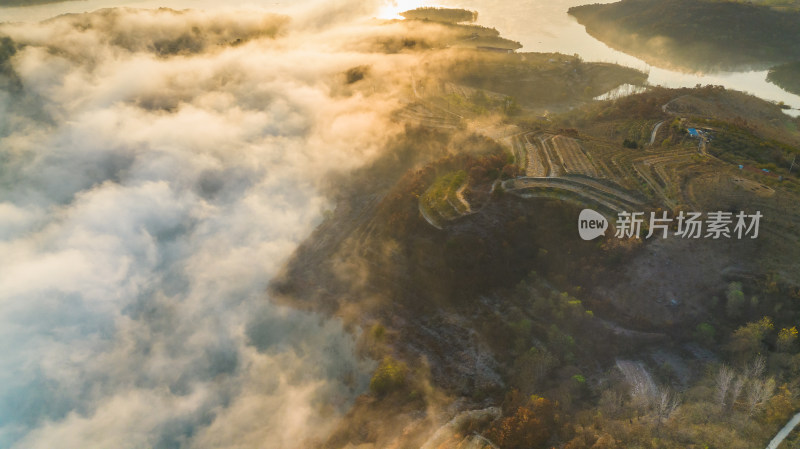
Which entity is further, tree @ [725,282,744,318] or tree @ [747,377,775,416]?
tree @ [725,282,744,318]

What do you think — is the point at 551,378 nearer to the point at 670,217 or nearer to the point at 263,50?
the point at 670,217

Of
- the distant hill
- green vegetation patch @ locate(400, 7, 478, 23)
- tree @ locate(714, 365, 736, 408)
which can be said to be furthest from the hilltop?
green vegetation patch @ locate(400, 7, 478, 23)

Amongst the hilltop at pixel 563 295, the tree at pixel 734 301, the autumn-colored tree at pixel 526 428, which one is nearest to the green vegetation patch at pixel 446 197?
the hilltop at pixel 563 295

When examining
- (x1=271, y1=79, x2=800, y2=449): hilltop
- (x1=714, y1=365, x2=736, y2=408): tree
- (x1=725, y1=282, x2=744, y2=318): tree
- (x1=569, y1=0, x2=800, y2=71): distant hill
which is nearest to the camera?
(x1=714, y1=365, x2=736, y2=408): tree

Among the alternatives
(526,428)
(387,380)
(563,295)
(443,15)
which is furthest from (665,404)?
(443,15)

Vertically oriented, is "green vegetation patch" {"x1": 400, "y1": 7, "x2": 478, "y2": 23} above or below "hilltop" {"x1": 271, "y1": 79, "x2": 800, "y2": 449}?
above

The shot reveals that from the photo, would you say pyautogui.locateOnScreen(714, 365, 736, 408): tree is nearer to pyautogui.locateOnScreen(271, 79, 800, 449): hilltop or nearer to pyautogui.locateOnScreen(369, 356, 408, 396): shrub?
pyautogui.locateOnScreen(271, 79, 800, 449): hilltop

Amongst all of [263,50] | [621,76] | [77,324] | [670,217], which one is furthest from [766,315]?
[263,50]

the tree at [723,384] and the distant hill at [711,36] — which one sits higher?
the distant hill at [711,36]

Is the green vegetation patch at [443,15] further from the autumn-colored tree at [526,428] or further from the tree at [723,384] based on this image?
the autumn-colored tree at [526,428]

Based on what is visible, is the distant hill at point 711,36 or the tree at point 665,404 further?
the distant hill at point 711,36
